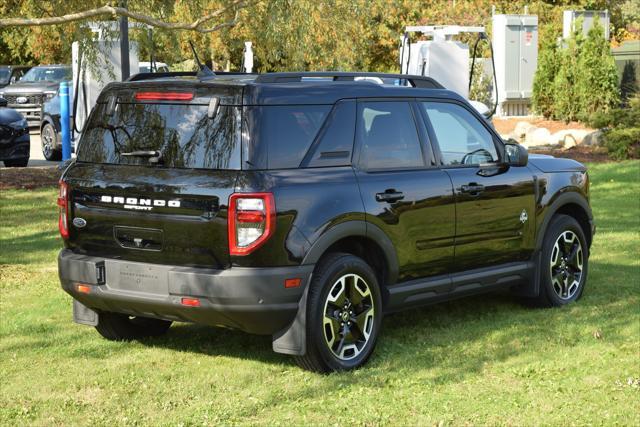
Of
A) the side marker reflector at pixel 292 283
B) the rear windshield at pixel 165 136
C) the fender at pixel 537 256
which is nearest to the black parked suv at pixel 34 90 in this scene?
the fender at pixel 537 256

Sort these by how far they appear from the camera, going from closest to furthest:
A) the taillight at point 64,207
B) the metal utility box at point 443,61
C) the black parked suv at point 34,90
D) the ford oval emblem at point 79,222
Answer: the ford oval emblem at point 79,222, the taillight at point 64,207, the metal utility box at point 443,61, the black parked suv at point 34,90

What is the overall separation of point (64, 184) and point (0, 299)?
2638mm

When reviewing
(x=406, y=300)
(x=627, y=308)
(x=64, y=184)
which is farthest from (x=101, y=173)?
(x=627, y=308)

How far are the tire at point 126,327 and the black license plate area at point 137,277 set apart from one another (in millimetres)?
798

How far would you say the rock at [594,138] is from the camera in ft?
77.1

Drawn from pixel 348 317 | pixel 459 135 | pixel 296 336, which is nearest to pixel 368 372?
pixel 348 317

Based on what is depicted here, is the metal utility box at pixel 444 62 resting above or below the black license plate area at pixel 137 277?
above

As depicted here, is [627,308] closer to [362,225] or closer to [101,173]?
[362,225]

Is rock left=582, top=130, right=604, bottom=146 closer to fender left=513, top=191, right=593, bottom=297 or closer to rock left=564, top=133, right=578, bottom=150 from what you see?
rock left=564, top=133, right=578, bottom=150

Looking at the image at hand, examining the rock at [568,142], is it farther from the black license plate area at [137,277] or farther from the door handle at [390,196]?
the black license plate area at [137,277]

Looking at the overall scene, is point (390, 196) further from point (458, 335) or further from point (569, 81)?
point (569, 81)

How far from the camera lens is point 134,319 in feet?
26.5

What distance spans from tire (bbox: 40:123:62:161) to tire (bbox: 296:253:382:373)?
17.0 meters

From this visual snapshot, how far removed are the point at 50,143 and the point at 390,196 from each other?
17.2 m
